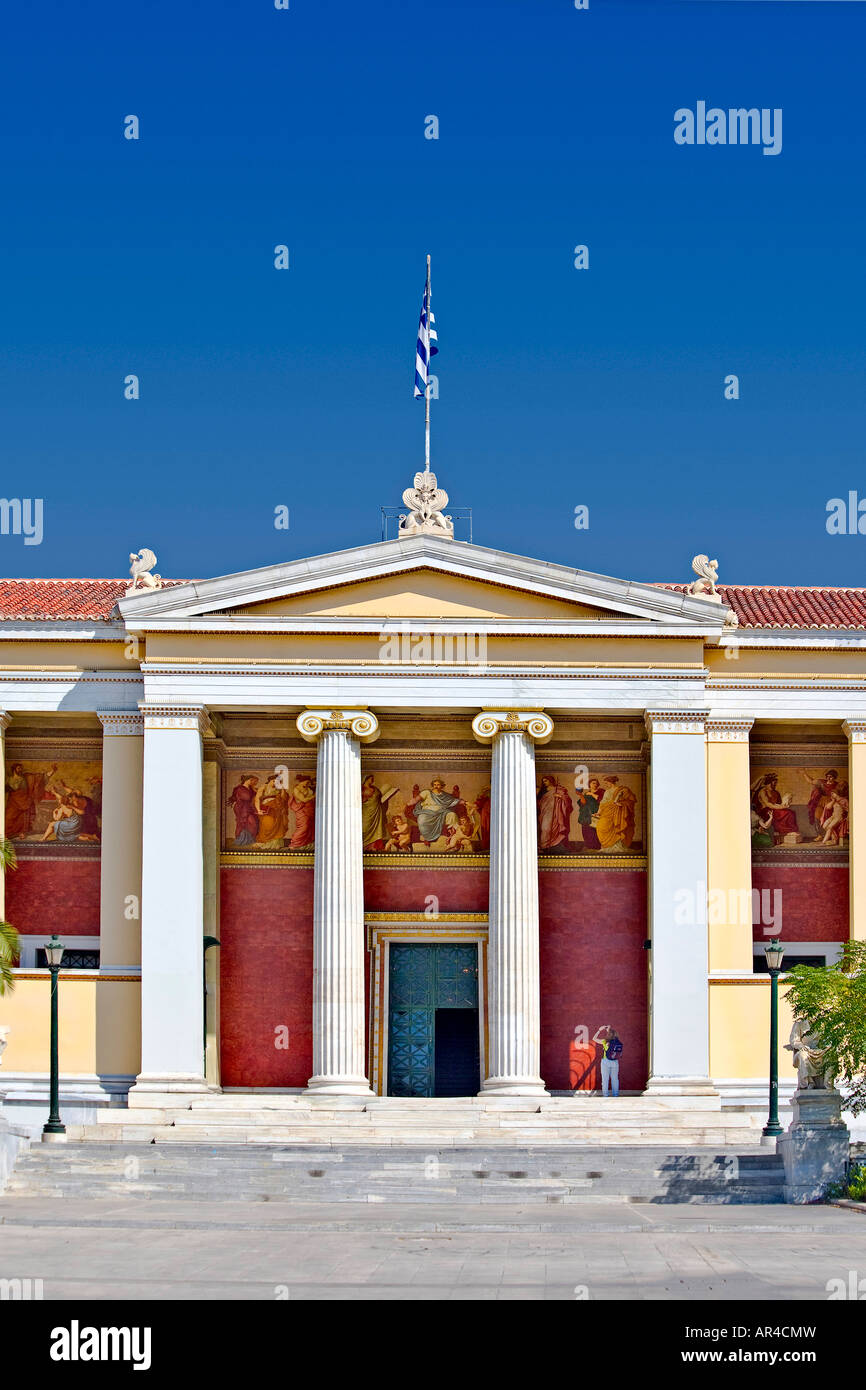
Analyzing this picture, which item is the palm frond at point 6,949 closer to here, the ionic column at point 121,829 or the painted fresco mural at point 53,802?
the ionic column at point 121,829

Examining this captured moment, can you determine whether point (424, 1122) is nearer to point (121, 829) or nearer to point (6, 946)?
point (6, 946)

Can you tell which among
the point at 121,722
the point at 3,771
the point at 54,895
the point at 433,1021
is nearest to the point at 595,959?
the point at 433,1021

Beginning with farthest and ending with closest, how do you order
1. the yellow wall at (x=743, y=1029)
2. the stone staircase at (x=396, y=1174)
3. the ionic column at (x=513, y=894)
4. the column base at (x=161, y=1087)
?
the yellow wall at (x=743, y=1029), the ionic column at (x=513, y=894), the column base at (x=161, y=1087), the stone staircase at (x=396, y=1174)

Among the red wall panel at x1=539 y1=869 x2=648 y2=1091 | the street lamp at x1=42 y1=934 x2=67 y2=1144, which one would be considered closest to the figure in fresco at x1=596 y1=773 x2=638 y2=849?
the red wall panel at x1=539 y1=869 x2=648 y2=1091

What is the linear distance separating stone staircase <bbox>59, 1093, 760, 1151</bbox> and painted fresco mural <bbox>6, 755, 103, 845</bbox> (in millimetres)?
6238

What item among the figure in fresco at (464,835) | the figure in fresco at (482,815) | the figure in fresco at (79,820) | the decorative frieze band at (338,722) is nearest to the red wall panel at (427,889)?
the figure in fresco at (464,835)

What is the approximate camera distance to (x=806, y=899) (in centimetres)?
4109

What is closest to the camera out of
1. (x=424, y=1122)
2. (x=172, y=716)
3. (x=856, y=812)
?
(x=424, y=1122)

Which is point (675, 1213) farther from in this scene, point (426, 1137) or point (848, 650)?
point (848, 650)

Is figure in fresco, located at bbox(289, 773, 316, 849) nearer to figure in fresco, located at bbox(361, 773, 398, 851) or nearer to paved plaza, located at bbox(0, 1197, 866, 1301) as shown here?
figure in fresco, located at bbox(361, 773, 398, 851)

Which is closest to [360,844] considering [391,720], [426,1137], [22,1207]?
[391,720]

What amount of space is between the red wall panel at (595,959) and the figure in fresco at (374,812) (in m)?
3.25

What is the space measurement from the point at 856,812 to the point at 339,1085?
1118 cm

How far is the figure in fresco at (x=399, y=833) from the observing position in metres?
41.1
